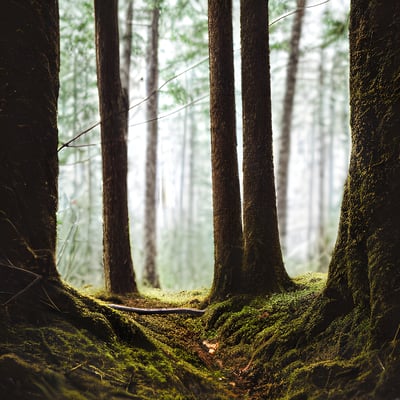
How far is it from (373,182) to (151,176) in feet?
30.6

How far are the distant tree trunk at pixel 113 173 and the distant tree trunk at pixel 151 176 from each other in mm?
4514

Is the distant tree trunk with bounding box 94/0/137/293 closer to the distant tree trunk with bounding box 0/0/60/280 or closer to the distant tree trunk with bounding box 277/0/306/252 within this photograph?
the distant tree trunk with bounding box 0/0/60/280

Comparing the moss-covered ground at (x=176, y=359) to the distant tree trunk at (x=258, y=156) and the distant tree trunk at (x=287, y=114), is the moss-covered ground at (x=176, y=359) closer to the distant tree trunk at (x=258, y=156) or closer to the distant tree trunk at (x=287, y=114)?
the distant tree trunk at (x=258, y=156)

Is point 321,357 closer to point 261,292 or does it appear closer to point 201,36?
point 261,292

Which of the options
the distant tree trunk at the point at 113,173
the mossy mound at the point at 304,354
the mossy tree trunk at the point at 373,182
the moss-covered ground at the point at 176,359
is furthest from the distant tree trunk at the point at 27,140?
the distant tree trunk at the point at 113,173

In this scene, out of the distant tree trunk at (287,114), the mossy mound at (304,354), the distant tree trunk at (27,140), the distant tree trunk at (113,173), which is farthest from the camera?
the distant tree trunk at (287,114)

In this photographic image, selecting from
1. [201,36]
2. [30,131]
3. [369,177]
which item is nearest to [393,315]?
[369,177]

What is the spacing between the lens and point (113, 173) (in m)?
7.53

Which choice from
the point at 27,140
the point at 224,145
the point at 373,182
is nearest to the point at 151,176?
the point at 224,145

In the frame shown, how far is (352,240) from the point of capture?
3973 mm

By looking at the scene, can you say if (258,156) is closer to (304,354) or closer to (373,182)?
(373,182)

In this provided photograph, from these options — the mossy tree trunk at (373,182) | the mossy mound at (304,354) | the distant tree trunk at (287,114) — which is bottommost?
the mossy mound at (304,354)

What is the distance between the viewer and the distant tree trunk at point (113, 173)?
7.37 metres

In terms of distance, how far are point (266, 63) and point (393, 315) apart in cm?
431
